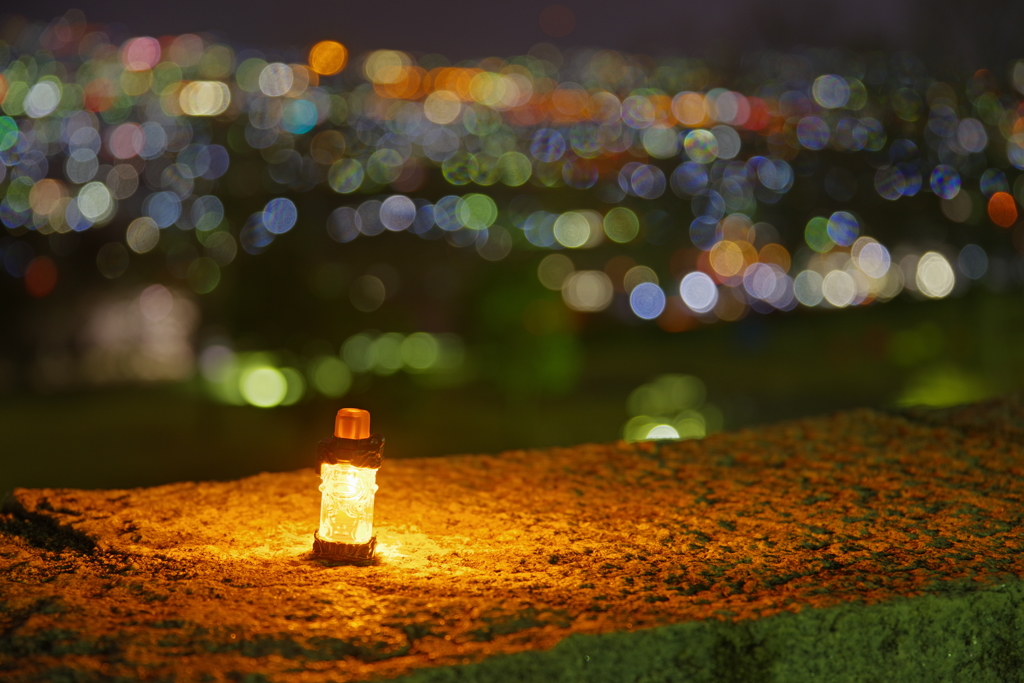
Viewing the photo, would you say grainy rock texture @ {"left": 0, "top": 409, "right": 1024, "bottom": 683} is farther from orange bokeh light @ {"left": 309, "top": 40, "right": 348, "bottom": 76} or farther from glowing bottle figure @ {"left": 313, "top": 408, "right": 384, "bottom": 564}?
orange bokeh light @ {"left": 309, "top": 40, "right": 348, "bottom": 76}

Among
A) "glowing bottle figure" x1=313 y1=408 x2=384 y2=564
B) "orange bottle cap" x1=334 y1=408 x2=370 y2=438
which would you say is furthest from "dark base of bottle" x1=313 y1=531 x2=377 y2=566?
"orange bottle cap" x1=334 y1=408 x2=370 y2=438

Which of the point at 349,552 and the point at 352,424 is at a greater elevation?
the point at 352,424

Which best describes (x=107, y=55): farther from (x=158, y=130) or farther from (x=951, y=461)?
(x=951, y=461)

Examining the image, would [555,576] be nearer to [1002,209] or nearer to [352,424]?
[352,424]

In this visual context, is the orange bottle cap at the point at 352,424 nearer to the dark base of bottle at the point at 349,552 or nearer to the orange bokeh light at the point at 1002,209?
the dark base of bottle at the point at 349,552

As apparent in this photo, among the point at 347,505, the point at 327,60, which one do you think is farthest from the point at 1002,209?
the point at 327,60
